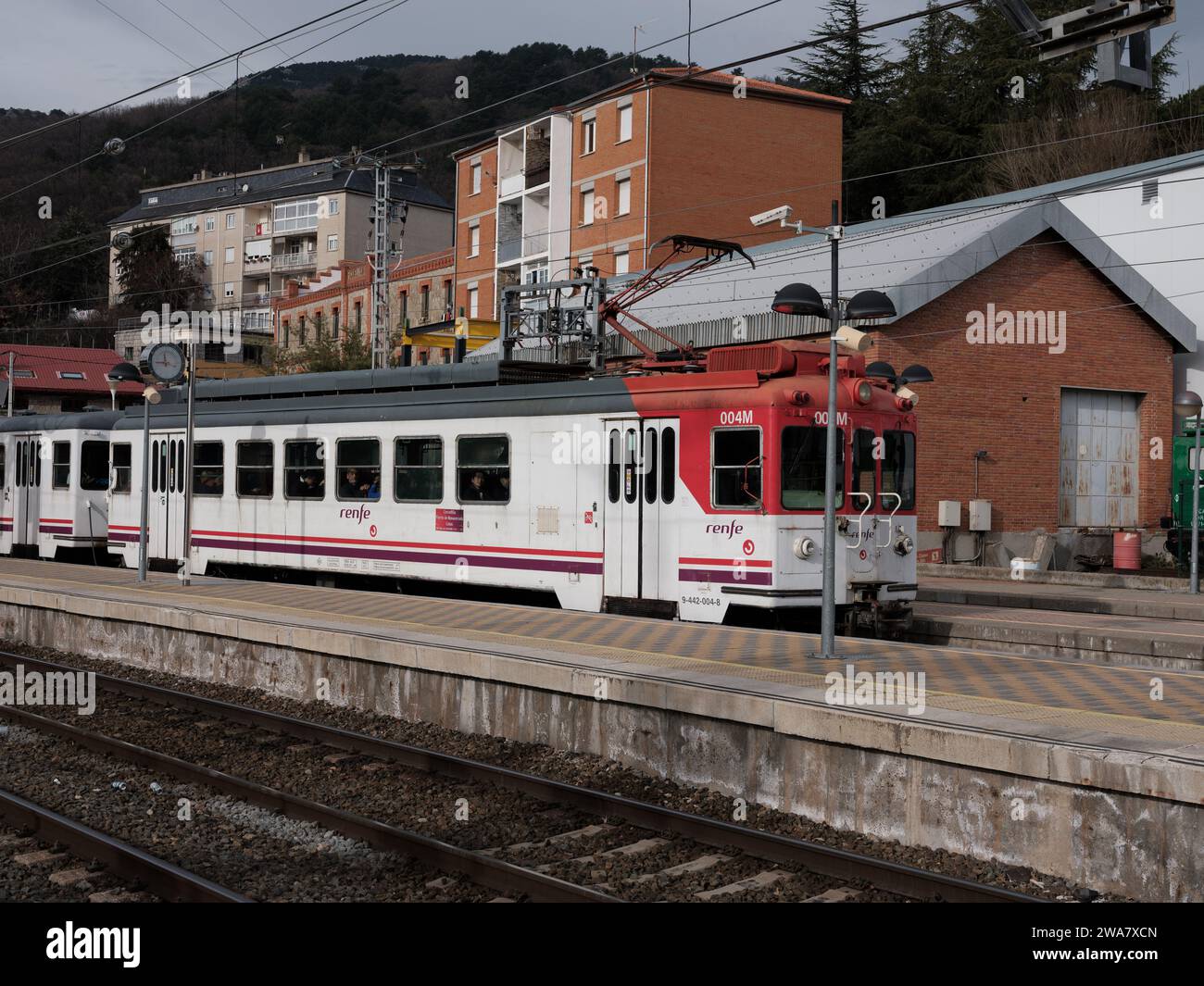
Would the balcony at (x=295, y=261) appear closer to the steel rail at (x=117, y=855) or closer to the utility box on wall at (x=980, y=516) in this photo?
the utility box on wall at (x=980, y=516)

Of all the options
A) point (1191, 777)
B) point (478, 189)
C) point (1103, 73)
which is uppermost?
point (478, 189)

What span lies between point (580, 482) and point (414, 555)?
3.42 metres

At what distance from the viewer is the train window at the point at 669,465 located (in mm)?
14539

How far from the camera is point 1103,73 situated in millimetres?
9406

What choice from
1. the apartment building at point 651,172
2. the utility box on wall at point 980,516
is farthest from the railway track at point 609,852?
the apartment building at point 651,172

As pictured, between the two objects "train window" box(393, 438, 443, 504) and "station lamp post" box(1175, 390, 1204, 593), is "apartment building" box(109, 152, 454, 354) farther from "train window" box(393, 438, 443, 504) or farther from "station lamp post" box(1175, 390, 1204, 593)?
"station lamp post" box(1175, 390, 1204, 593)

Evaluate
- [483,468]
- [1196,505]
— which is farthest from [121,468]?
[1196,505]

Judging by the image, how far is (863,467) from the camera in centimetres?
1477

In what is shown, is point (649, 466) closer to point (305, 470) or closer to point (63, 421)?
point (305, 470)

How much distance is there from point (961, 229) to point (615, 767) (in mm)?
20951

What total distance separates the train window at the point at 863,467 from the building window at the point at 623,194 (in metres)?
33.1

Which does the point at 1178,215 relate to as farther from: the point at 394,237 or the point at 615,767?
the point at 394,237

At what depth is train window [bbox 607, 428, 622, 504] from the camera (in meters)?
15.2
